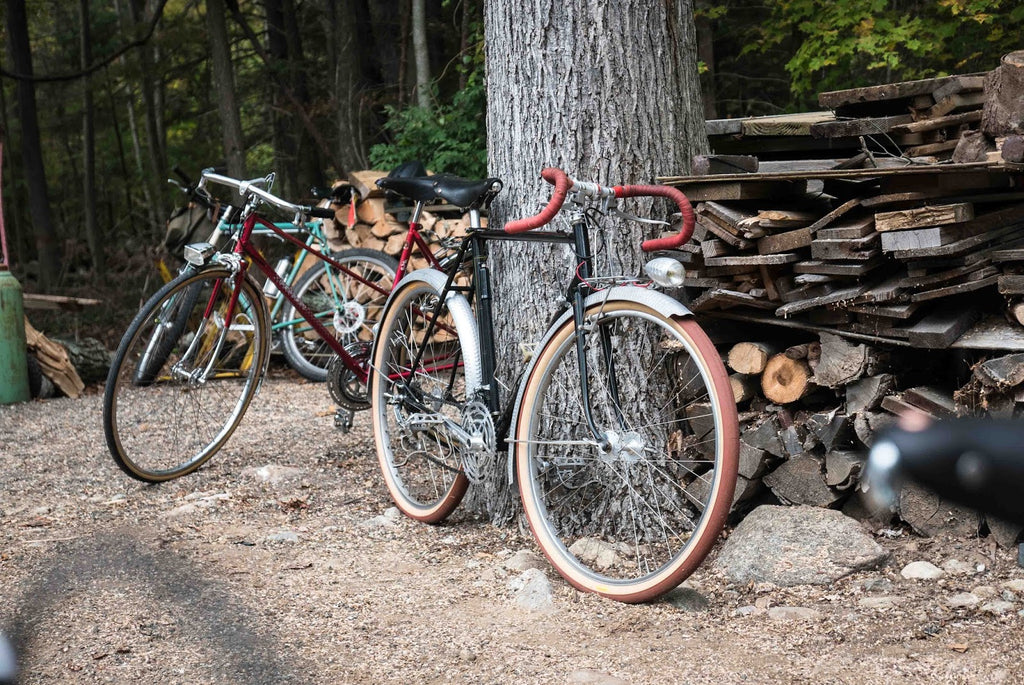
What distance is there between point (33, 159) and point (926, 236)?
11.4 metres

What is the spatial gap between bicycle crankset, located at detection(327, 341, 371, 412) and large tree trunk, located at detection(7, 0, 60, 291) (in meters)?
8.40

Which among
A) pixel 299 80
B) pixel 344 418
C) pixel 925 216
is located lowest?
pixel 344 418

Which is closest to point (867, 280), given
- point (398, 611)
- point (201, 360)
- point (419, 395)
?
point (419, 395)

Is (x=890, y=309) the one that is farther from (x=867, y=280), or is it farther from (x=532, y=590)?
Result: (x=532, y=590)

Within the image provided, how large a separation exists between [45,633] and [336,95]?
9.31 meters

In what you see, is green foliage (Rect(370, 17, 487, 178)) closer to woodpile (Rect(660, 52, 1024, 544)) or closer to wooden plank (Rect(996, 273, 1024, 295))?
woodpile (Rect(660, 52, 1024, 544))

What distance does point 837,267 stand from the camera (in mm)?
3180

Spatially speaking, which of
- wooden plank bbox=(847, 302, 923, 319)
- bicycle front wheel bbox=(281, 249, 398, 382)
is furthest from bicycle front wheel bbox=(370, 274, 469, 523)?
bicycle front wheel bbox=(281, 249, 398, 382)

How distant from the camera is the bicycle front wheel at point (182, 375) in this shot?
4.28 metres

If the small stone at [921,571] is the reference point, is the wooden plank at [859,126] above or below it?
above

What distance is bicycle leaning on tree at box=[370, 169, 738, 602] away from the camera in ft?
9.82

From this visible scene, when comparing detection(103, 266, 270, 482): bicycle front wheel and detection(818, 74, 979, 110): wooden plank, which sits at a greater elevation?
detection(818, 74, 979, 110): wooden plank

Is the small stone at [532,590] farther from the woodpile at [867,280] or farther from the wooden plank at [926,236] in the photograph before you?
the wooden plank at [926,236]

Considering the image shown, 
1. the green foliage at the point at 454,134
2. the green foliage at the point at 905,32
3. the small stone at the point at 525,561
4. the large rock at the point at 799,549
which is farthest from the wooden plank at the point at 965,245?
the green foliage at the point at 454,134
